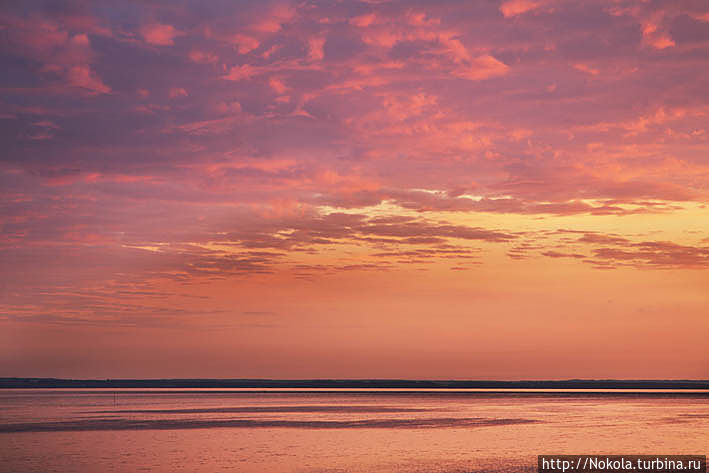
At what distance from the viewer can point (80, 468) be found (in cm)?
3734

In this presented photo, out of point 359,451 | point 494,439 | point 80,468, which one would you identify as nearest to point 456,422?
point 494,439

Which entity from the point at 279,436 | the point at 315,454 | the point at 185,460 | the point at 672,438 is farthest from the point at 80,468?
the point at 672,438

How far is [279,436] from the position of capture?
55.3m

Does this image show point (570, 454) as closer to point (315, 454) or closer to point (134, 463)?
point (315, 454)

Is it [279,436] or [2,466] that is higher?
[279,436]

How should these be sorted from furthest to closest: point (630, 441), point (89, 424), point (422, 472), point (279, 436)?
point (89, 424), point (279, 436), point (630, 441), point (422, 472)

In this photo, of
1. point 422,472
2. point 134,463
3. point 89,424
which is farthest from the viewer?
point 89,424

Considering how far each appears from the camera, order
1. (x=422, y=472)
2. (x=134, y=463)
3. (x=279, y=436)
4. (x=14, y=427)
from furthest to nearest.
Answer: (x=14, y=427) → (x=279, y=436) → (x=134, y=463) → (x=422, y=472)

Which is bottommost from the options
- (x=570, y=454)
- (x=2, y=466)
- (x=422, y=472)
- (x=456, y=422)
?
(x=2, y=466)

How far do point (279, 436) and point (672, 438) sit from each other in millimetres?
25743

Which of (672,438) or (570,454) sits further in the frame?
(672,438)

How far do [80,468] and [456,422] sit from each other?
39940 millimetres

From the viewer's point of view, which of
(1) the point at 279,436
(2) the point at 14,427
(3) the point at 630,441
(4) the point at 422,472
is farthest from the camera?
(2) the point at 14,427

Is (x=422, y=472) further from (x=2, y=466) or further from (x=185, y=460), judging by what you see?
(x=2, y=466)
